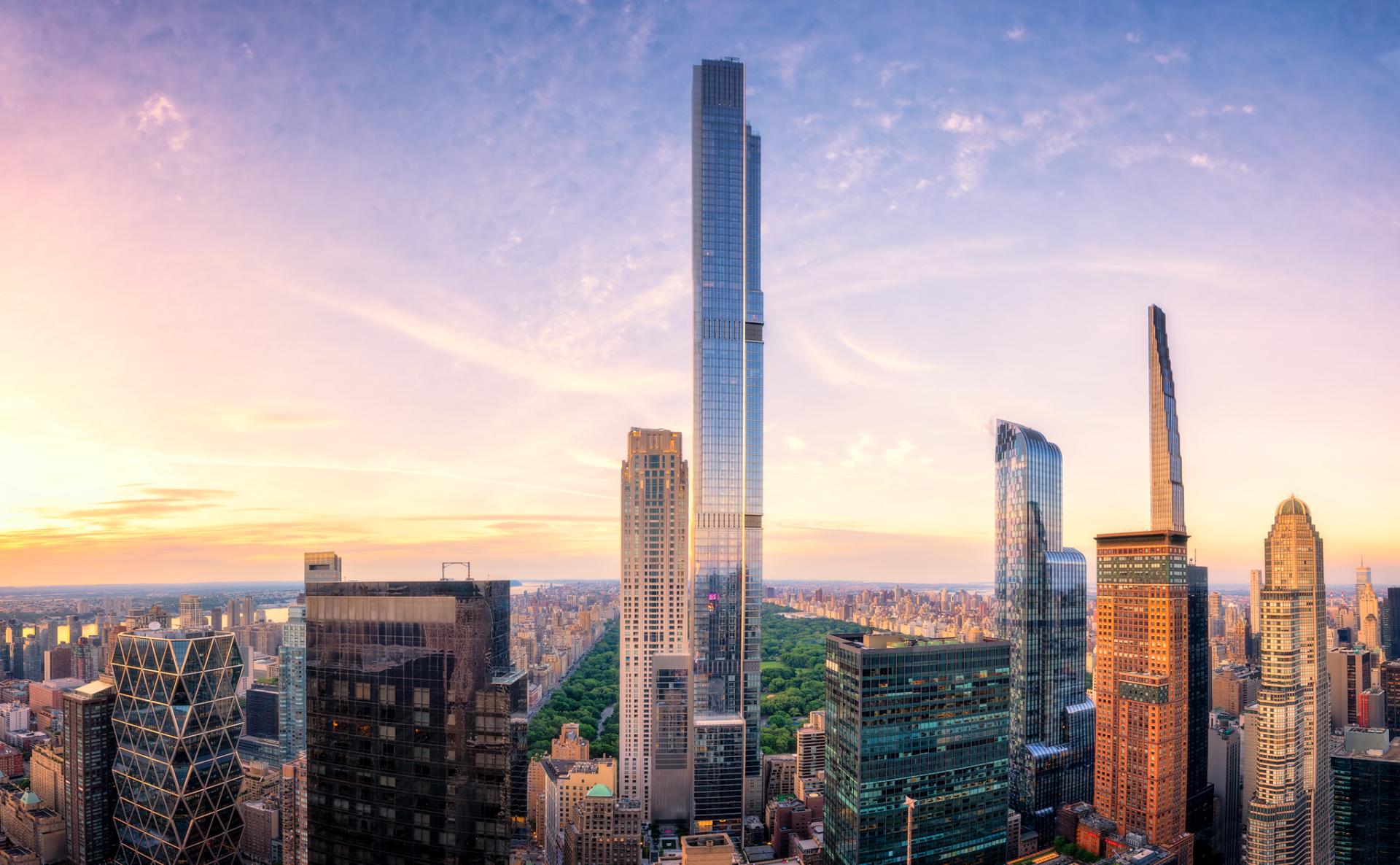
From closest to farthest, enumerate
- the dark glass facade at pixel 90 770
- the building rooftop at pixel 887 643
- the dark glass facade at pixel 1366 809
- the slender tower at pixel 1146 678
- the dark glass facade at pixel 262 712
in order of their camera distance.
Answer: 1. the building rooftop at pixel 887 643
2. the dark glass facade at pixel 1366 809
3. the dark glass facade at pixel 90 770
4. the slender tower at pixel 1146 678
5. the dark glass facade at pixel 262 712

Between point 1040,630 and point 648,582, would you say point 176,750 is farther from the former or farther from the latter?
point 1040,630

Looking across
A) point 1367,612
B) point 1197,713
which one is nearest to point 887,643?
point 1197,713

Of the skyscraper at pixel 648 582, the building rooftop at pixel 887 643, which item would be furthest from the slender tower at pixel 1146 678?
the skyscraper at pixel 648 582

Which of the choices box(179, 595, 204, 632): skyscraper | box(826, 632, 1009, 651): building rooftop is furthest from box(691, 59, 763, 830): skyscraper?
box(179, 595, 204, 632): skyscraper

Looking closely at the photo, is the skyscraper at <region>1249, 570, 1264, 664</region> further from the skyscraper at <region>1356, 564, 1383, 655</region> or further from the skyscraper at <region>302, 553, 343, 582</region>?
the skyscraper at <region>302, 553, 343, 582</region>

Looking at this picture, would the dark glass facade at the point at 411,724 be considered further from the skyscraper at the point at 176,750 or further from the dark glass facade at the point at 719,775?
the dark glass facade at the point at 719,775

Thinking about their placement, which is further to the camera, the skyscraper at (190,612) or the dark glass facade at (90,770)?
the skyscraper at (190,612)

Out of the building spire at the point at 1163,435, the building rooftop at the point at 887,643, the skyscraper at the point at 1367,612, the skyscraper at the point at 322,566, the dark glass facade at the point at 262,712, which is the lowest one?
the dark glass facade at the point at 262,712
